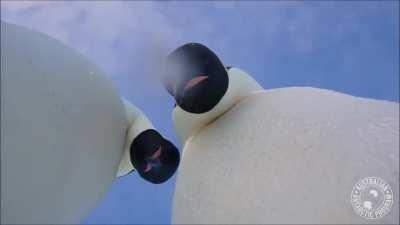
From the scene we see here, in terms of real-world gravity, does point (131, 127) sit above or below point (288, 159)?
below

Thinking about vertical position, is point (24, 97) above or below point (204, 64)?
below

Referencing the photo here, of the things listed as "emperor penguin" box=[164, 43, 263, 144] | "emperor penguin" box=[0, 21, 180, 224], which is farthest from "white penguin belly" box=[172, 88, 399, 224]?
"emperor penguin" box=[0, 21, 180, 224]

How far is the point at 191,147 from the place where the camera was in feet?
6.27

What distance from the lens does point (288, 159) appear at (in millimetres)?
1584

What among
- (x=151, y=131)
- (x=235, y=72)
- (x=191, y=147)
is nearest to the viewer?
(x=191, y=147)

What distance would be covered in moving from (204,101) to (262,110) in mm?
213

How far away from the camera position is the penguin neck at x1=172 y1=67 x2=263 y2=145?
1.89 m

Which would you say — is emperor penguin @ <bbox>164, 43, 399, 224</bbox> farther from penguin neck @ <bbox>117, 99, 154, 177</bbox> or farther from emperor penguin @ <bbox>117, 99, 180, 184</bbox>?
penguin neck @ <bbox>117, 99, 154, 177</bbox>

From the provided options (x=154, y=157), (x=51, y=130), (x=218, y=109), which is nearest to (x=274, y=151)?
(x=218, y=109)

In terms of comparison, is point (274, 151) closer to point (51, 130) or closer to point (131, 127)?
point (51, 130)

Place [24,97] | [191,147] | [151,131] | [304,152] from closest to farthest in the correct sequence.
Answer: [304,152] < [24,97] < [191,147] < [151,131]

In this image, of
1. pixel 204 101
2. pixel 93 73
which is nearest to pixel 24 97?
pixel 93 73

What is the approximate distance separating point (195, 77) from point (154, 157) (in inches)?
20.9

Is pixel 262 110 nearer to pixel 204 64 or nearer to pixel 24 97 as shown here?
pixel 204 64
